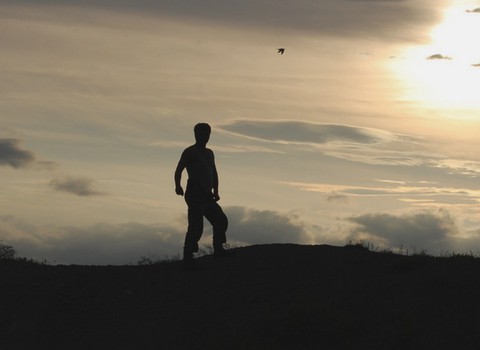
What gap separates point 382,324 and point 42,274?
8.99 meters

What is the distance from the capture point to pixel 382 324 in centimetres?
1564

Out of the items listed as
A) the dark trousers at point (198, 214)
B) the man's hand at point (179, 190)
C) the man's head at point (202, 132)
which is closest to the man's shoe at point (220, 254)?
the dark trousers at point (198, 214)

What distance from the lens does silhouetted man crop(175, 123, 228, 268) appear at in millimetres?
19875

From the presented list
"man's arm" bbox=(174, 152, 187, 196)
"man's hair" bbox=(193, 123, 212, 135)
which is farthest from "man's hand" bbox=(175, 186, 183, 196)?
"man's hair" bbox=(193, 123, 212, 135)

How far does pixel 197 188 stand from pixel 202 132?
1269 millimetres

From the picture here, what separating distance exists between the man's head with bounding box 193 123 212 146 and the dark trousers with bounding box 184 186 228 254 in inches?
43.8

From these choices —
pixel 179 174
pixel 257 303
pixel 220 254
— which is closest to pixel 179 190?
pixel 179 174

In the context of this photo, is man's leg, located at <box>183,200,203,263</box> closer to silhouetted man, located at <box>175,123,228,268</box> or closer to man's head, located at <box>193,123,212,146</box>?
silhouetted man, located at <box>175,123,228,268</box>

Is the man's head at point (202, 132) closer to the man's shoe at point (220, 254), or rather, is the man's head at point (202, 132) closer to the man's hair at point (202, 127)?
the man's hair at point (202, 127)

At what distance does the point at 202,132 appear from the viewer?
65.2ft

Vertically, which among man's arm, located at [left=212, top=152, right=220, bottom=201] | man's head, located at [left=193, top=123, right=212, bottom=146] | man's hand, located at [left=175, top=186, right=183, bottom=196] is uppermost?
man's head, located at [left=193, top=123, right=212, bottom=146]

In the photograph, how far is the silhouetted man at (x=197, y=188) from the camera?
1988 centimetres

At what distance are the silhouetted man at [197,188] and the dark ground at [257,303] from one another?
2.51ft

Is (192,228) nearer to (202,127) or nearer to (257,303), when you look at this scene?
(202,127)
